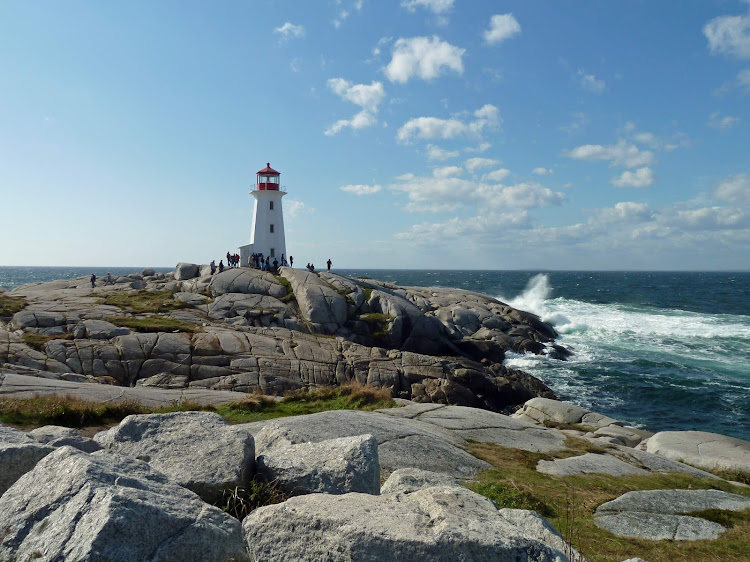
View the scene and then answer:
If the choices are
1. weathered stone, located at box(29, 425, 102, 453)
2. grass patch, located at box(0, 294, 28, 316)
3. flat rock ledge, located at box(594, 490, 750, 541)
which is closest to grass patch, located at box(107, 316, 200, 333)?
grass patch, located at box(0, 294, 28, 316)

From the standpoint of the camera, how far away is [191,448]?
6.91 metres

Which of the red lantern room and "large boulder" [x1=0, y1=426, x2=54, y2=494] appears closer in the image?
"large boulder" [x1=0, y1=426, x2=54, y2=494]

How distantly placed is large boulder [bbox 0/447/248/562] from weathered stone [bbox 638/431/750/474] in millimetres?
19659

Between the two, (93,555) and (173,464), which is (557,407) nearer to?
(173,464)

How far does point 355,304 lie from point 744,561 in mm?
36278

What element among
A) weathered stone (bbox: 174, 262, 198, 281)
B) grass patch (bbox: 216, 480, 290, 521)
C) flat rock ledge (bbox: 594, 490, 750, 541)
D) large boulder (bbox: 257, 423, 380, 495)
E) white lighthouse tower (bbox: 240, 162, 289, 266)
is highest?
white lighthouse tower (bbox: 240, 162, 289, 266)

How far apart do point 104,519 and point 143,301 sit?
132ft

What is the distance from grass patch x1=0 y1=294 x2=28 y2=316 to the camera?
33.7 meters

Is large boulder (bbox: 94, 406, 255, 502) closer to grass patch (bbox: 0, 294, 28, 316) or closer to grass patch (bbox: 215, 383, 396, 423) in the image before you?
grass patch (bbox: 215, 383, 396, 423)

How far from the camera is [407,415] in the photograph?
17797mm

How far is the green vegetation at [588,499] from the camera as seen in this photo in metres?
8.62

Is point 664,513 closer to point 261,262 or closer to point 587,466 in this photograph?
point 587,466

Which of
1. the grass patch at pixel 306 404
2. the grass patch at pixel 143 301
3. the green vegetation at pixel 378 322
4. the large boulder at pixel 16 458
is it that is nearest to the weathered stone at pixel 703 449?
the grass patch at pixel 306 404


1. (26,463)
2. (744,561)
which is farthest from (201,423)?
(744,561)
